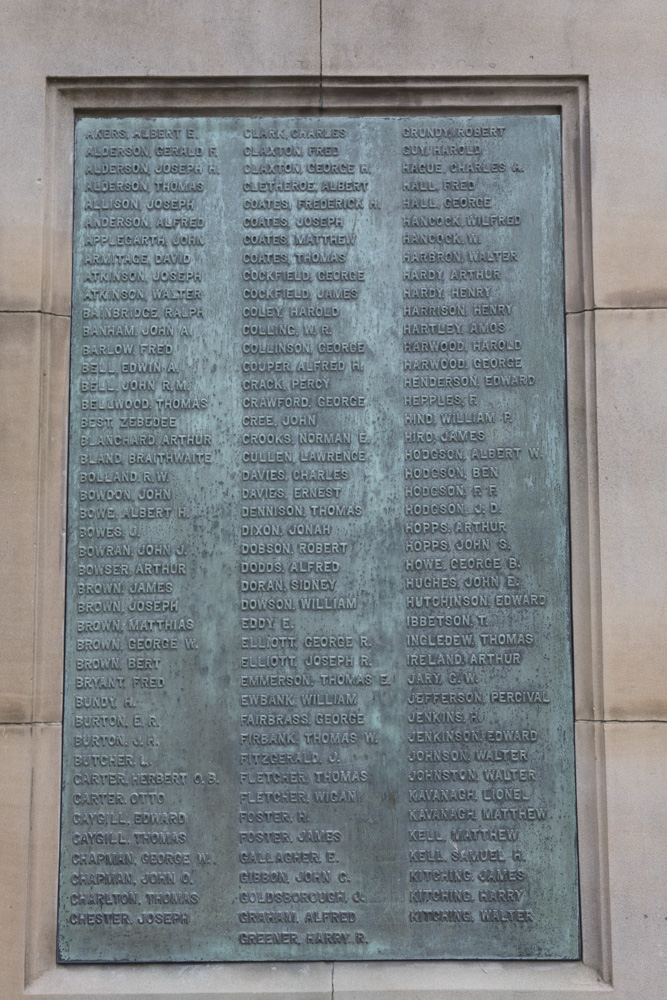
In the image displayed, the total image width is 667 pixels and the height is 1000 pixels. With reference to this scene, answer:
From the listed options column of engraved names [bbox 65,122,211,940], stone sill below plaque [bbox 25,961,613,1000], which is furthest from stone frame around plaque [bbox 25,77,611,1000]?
column of engraved names [bbox 65,122,211,940]

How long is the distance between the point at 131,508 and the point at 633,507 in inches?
108

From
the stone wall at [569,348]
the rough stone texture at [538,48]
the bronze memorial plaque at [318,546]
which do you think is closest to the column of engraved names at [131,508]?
the bronze memorial plaque at [318,546]

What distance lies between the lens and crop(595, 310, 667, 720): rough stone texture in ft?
17.2

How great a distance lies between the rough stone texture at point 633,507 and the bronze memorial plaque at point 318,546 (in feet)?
0.87

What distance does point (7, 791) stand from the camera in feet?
17.0

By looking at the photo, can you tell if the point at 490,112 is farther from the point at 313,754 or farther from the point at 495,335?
the point at 313,754

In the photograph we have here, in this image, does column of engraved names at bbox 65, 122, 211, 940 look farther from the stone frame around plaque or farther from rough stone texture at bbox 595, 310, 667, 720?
rough stone texture at bbox 595, 310, 667, 720

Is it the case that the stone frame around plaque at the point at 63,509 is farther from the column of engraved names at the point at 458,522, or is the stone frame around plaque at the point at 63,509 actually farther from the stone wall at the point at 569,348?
the column of engraved names at the point at 458,522

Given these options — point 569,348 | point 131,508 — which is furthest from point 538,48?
point 131,508

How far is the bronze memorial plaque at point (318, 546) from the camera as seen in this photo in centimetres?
520

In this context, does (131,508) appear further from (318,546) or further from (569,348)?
(569,348)

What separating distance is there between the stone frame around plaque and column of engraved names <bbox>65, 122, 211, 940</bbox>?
11 cm

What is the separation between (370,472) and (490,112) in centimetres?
222

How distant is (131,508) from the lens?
542 cm
